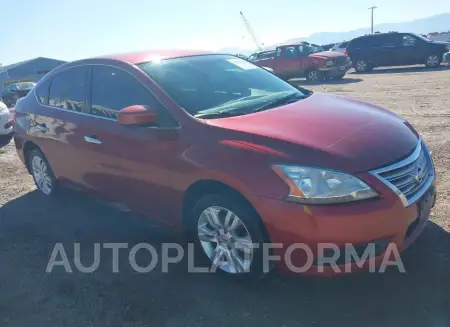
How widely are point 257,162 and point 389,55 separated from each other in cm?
1884

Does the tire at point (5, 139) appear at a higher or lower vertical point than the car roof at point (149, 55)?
lower

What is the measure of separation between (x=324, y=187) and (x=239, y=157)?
60cm

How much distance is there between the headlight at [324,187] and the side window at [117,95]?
1119 millimetres

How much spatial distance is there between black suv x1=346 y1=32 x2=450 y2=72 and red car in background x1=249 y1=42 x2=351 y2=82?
2232 millimetres

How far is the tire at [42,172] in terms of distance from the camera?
492 cm

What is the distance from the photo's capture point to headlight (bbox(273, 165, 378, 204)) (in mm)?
2545

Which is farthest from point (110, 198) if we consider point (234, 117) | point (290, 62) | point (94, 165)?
point (290, 62)

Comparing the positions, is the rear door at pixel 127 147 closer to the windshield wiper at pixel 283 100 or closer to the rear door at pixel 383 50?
the windshield wiper at pixel 283 100

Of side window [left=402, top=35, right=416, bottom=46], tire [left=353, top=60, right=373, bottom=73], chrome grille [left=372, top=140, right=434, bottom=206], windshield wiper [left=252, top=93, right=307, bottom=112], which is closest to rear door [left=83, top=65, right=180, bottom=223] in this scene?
windshield wiper [left=252, top=93, right=307, bottom=112]

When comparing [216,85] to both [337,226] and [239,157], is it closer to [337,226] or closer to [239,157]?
[239,157]

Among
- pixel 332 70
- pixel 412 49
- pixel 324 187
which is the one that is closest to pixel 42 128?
pixel 324 187

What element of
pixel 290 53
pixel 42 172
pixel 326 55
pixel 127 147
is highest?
pixel 127 147

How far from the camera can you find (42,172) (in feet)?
16.8

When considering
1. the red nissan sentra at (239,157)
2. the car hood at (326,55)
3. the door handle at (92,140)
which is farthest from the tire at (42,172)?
the car hood at (326,55)
